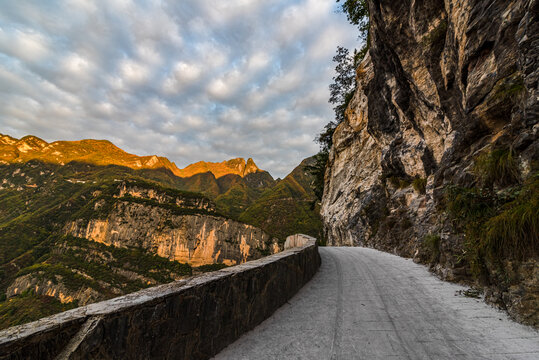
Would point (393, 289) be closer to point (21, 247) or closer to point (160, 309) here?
point (160, 309)

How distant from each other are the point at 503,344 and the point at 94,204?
6536 inches

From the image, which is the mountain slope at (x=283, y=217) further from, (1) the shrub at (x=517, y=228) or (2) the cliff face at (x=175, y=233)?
(1) the shrub at (x=517, y=228)

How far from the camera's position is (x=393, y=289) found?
18.0ft

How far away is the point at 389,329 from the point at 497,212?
3.21 metres

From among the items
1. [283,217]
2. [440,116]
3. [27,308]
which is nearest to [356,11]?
[440,116]

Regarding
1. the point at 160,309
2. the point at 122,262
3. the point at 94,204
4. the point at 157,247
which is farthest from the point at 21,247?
the point at 160,309

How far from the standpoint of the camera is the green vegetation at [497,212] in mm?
3541

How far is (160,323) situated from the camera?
2.60 metres

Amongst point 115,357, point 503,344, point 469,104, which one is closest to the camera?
point 115,357

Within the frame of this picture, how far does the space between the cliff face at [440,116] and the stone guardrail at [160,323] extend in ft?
14.3

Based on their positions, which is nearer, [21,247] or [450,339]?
[450,339]

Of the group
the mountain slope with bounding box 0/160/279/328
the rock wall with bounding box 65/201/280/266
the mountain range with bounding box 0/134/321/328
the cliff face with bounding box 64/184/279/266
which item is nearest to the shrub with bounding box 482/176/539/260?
the mountain range with bounding box 0/134/321/328

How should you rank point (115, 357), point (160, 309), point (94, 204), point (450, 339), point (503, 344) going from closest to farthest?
point (115, 357) → point (160, 309) → point (503, 344) → point (450, 339) → point (94, 204)

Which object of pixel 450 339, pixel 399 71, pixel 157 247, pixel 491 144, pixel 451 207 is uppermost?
pixel 399 71
